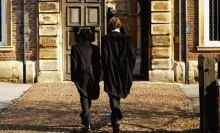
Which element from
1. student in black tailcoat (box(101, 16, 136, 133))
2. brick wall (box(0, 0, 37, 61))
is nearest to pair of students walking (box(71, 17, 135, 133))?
student in black tailcoat (box(101, 16, 136, 133))

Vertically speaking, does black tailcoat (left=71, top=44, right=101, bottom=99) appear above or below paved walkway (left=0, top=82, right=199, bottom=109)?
above

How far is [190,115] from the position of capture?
11.0 m

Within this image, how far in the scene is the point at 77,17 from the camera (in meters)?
18.1

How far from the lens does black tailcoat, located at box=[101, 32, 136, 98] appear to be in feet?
30.1

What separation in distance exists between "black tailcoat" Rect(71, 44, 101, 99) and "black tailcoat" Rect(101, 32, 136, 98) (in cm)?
32

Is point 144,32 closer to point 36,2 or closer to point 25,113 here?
point 36,2

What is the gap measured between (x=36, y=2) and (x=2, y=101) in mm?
5162

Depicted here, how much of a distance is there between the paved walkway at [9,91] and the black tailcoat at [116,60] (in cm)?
402

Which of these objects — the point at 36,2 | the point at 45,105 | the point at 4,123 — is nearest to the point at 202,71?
the point at 4,123

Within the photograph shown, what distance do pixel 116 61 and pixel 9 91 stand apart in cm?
697

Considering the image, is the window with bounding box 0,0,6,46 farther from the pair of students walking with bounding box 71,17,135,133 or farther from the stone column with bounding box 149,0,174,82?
the pair of students walking with bounding box 71,17,135,133

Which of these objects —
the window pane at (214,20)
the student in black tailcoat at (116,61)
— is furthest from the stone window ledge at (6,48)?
the student in black tailcoat at (116,61)

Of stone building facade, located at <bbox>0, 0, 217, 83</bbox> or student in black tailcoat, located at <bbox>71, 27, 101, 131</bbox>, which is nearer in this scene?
student in black tailcoat, located at <bbox>71, 27, 101, 131</bbox>

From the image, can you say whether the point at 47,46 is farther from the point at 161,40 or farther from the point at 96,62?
the point at 96,62
